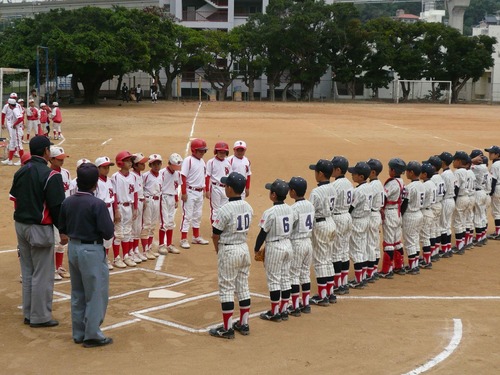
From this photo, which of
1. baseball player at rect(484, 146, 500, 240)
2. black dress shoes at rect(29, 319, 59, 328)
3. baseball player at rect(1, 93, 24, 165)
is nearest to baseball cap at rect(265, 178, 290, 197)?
black dress shoes at rect(29, 319, 59, 328)

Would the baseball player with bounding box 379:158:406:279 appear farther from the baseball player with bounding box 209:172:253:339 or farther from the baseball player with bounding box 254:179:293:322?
the baseball player with bounding box 209:172:253:339

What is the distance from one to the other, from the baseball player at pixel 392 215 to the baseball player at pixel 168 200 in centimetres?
399

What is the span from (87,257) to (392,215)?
585cm

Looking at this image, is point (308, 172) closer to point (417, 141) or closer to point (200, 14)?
point (417, 141)

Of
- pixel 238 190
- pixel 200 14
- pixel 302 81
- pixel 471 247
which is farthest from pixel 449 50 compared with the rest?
pixel 238 190

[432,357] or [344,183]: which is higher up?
[344,183]

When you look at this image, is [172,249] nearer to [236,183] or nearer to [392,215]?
[392,215]

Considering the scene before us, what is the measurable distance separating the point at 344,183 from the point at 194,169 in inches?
158

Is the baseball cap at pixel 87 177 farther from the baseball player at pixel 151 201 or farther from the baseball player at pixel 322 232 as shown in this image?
the baseball player at pixel 151 201

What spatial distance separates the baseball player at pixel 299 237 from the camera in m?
9.62

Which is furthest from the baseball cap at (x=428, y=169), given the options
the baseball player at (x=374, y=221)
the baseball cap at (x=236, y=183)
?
the baseball cap at (x=236, y=183)

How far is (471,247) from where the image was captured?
14867mm

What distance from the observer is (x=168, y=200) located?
13.5 metres

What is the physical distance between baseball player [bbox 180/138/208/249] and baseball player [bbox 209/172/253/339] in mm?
5087
